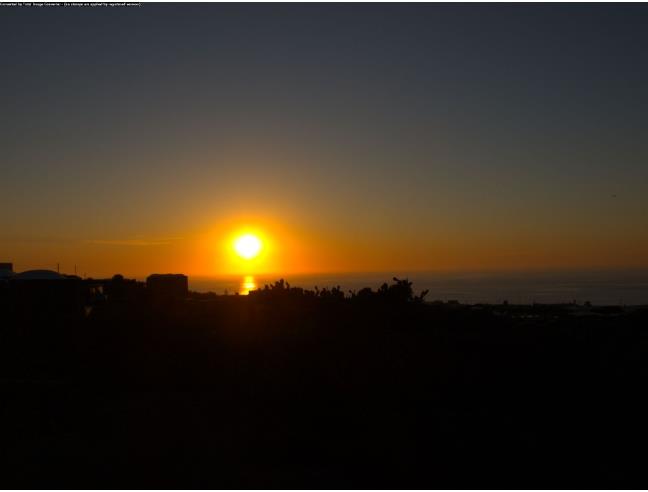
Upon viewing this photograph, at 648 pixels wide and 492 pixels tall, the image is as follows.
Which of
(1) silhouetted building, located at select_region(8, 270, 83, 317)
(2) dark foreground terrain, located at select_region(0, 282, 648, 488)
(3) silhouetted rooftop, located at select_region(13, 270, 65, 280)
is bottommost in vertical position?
(2) dark foreground terrain, located at select_region(0, 282, 648, 488)

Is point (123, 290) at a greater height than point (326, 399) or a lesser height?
greater

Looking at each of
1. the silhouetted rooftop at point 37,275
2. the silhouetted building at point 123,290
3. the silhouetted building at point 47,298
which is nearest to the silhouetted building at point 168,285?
the silhouetted building at point 123,290

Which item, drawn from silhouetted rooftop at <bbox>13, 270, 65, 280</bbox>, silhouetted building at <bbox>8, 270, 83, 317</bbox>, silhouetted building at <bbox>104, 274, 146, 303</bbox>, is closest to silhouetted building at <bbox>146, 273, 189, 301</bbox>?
silhouetted building at <bbox>104, 274, 146, 303</bbox>

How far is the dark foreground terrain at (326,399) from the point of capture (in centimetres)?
842

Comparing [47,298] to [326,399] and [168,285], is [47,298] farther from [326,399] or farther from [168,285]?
[326,399]

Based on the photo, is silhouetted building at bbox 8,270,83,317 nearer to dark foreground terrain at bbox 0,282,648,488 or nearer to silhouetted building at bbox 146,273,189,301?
dark foreground terrain at bbox 0,282,648,488

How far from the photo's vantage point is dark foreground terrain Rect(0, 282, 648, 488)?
27.6 ft

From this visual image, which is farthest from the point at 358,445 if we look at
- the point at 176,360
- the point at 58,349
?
the point at 58,349

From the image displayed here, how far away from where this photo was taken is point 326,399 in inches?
448

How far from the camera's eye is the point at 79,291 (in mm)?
21797

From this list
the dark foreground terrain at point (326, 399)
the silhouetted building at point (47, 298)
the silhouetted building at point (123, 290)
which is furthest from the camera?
the silhouetted building at point (123, 290)

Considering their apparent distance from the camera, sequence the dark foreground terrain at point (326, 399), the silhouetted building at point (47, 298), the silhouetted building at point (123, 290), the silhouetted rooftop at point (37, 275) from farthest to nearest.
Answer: the silhouetted rooftop at point (37, 275), the silhouetted building at point (123, 290), the silhouetted building at point (47, 298), the dark foreground terrain at point (326, 399)

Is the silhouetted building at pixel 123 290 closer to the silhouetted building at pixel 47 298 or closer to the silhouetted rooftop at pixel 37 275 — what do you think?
the silhouetted rooftop at pixel 37 275

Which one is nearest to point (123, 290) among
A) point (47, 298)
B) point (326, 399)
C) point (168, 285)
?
point (168, 285)
